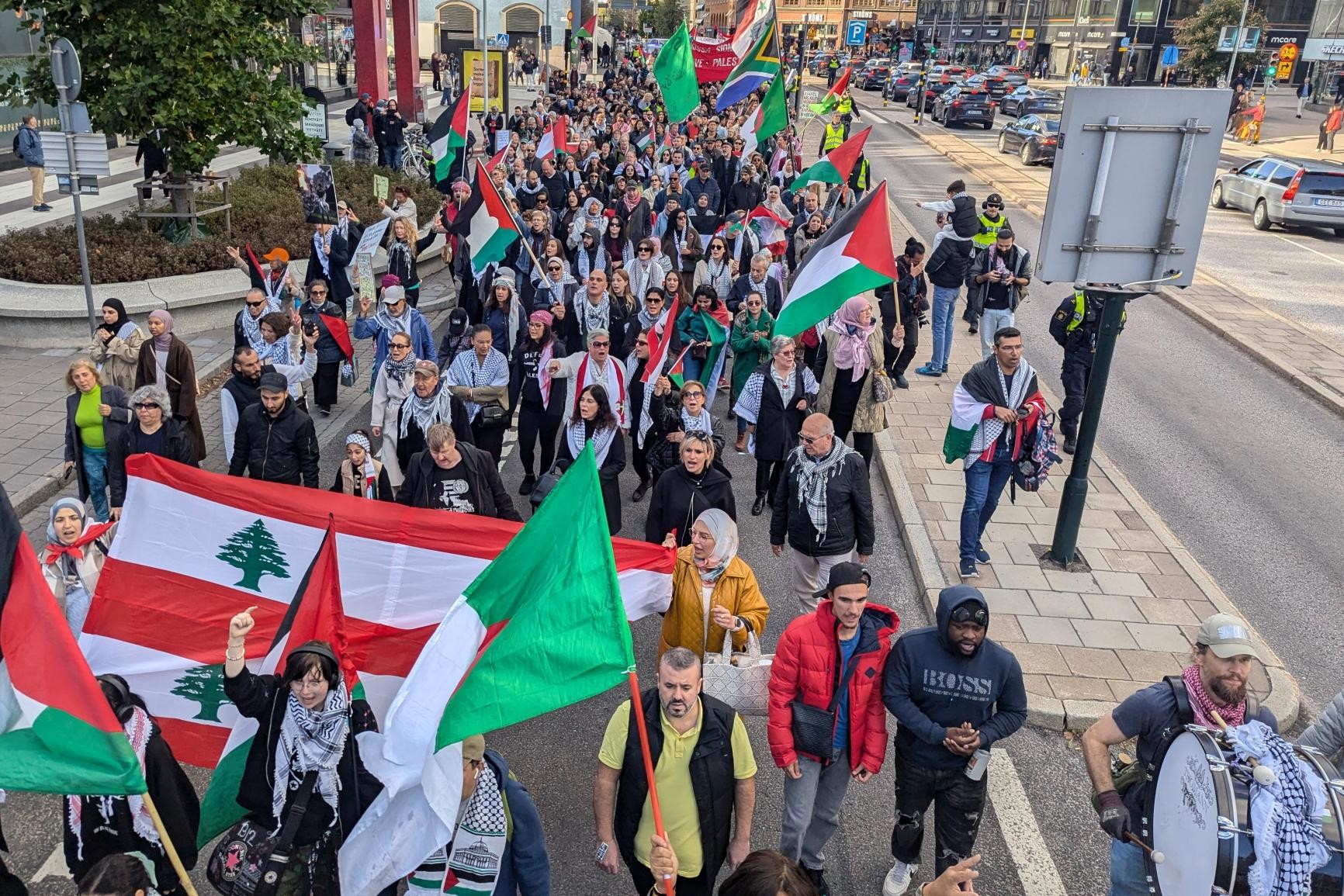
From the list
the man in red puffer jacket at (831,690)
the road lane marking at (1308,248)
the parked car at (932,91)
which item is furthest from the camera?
the parked car at (932,91)

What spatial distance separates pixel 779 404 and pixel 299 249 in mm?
10570

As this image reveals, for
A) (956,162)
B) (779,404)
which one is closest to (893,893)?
(779,404)

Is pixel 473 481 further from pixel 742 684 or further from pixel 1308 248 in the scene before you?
pixel 1308 248

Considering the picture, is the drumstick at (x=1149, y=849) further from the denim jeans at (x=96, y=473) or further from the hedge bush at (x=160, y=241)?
the hedge bush at (x=160, y=241)

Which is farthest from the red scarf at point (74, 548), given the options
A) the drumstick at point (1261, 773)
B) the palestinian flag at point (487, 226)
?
the palestinian flag at point (487, 226)

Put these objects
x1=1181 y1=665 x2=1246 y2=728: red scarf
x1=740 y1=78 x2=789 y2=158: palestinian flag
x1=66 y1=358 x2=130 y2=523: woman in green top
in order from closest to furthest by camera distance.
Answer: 1. x1=1181 y1=665 x2=1246 y2=728: red scarf
2. x1=66 y1=358 x2=130 y2=523: woman in green top
3. x1=740 y1=78 x2=789 y2=158: palestinian flag

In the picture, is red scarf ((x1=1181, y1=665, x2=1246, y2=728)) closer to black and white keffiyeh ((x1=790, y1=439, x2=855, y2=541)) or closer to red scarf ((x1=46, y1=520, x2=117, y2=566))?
black and white keffiyeh ((x1=790, y1=439, x2=855, y2=541))

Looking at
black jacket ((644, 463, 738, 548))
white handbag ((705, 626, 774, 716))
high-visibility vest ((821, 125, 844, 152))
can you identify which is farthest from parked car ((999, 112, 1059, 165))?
white handbag ((705, 626, 774, 716))

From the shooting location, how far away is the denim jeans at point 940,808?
4.81m

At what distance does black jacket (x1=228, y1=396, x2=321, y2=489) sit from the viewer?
299 inches

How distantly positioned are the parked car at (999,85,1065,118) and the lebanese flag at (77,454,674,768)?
41.5 meters

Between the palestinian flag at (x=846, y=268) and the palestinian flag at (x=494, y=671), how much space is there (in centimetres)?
467

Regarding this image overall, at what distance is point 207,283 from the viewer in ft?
48.5

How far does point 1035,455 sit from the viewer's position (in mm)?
7891
